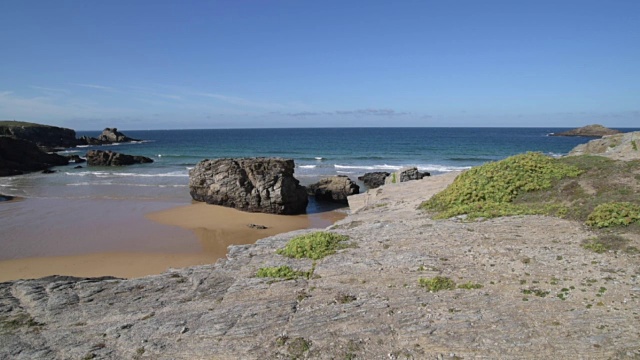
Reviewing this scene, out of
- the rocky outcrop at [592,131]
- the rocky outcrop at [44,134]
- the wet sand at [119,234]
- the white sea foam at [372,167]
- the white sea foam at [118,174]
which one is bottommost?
the wet sand at [119,234]

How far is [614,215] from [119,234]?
20.3 metres

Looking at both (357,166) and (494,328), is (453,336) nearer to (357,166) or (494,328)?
(494,328)

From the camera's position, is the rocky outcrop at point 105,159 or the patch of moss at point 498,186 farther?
the rocky outcrop at point 105,159

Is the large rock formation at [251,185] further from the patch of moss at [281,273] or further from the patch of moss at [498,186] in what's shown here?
the patch of moss at [281,273]

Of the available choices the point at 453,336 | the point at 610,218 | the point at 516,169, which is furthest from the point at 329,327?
the point at 516,169

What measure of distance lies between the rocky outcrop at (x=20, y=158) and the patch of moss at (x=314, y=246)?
4741 cm

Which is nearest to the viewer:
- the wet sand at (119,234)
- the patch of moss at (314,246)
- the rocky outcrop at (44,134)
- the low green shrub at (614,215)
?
the low green shrub at (614,215)

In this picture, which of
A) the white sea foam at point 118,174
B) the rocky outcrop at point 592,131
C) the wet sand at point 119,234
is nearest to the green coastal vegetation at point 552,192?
the wet sand at point 119,234

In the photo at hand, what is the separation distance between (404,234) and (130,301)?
7.11 metres

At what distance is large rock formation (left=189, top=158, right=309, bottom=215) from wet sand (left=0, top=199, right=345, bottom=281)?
0.74 meters

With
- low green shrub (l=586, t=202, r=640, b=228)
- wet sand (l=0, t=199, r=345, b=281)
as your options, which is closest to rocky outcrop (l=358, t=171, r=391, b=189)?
wet sand (l=0, t=199, r=345, b=281)

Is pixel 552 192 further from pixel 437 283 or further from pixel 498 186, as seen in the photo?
pixel 437 283

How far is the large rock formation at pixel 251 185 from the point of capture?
25547 mm

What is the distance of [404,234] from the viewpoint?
11391 millimetres
